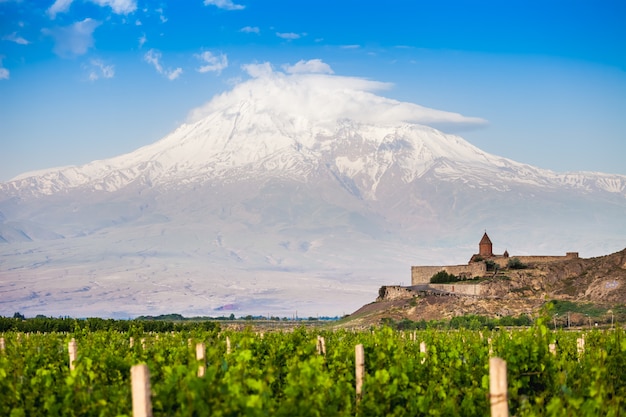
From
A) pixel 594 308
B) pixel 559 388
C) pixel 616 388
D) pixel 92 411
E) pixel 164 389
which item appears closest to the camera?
pixel 164 389

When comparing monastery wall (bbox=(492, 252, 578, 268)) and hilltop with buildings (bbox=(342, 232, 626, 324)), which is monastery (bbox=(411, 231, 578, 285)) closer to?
monastery wall (bbox=(492, 252, 578, 268))

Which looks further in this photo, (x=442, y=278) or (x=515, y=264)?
(x=442, y=278)

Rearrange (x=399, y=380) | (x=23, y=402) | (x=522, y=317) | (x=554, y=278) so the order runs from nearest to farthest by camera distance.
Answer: (x=23, y=402) → (x=399, y=380) → (x=522, y=317) → (x=554, y=278)

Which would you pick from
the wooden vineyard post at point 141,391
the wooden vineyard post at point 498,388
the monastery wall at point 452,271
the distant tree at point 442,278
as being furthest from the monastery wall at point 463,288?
the wooden vineyard post at point 141,391

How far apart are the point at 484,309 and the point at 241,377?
193ft

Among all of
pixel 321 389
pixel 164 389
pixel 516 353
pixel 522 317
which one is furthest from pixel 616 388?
pixel 522 317

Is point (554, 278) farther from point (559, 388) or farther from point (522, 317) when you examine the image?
point (559, 388)

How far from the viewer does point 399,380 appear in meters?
13.8

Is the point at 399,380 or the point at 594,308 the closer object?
the point at 399,380

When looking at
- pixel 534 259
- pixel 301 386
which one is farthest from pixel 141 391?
pixel 534 259

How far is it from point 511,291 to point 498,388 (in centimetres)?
7064

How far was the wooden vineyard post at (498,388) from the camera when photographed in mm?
9297

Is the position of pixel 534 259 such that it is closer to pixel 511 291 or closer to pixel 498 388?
pixel 511 291

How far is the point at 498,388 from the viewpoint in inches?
368
